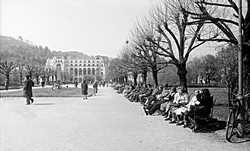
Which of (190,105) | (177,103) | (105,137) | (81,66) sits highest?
(81,66)

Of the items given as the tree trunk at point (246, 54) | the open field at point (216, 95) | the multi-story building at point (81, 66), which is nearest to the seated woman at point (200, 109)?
the tree trunk at point (246, 54)

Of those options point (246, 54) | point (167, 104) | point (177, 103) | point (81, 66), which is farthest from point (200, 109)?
point (81, 66)

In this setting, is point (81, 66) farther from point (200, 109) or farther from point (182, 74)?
point (200, 109)

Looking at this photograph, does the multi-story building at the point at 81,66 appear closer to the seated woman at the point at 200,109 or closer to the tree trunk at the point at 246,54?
the tree trunk at the point at 246,54

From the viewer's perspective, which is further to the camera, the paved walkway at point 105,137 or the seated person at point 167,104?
the seated person at point 167,104

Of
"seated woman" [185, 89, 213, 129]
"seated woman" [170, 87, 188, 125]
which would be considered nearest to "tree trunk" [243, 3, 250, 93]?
"seated woman" [185, 89, 213, 129]

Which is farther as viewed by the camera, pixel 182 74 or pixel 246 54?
pixel 182 74

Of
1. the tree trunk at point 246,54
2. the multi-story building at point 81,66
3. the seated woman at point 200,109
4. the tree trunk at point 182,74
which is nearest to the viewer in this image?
the seated woman at point 200,109

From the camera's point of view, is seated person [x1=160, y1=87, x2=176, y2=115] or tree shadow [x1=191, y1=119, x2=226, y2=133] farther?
seated person [x1=160, y1=87, x2=176, y2=115]

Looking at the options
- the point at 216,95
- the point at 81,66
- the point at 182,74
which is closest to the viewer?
the point at 182,74

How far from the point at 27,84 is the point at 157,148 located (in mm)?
15671

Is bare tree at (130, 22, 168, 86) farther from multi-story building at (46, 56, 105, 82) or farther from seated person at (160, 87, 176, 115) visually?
multi-story building at (46, 56, 105, 82)

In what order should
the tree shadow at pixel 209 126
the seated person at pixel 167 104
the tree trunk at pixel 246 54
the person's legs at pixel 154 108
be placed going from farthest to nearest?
the person's legs at pixel 154 108
the seated person at pixel 167 104
the tree trunk at pixel 246 54
the tree shadow at pixel 209 126

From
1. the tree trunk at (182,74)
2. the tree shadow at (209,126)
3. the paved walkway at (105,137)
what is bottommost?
the paved walkway at (105,137)
